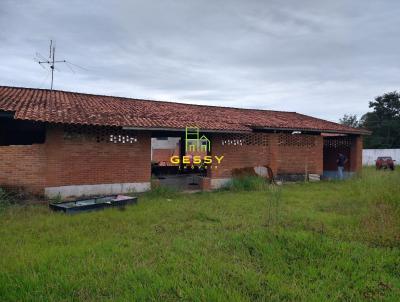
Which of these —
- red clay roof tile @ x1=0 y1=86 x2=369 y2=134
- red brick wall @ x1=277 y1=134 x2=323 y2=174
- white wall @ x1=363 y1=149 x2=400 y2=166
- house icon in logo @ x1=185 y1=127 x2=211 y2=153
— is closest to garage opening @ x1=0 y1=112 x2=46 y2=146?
red clay roof tile @ x1=0 y1=86 x2=369 y2=134

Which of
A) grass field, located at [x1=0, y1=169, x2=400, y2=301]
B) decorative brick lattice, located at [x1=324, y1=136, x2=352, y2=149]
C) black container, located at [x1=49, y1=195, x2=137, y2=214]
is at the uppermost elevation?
decorative brick lattice, located at [x1=324, y1=136, x2=352, y2=149]

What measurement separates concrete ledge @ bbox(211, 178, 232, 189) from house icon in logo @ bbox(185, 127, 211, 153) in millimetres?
1288

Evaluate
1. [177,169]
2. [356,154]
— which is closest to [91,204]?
[177,169]

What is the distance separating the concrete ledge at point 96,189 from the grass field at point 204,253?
4.66 feet

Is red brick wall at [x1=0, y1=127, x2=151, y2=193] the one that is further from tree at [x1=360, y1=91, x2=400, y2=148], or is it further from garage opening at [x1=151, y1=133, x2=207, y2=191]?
tree at [x1=360, y1=91, x2=400, y2=148]

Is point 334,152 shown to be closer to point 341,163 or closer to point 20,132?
point 341,163

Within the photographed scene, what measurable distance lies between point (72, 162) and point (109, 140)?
142 centimetres

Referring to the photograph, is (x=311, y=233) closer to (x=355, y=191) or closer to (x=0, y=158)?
(x=355, y=191)

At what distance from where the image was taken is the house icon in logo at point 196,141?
41.2ft

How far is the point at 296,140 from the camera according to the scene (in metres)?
16.1

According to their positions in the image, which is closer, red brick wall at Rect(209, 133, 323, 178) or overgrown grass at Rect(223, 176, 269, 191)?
overgrown grass at Rect(223, 176, 269, 191)

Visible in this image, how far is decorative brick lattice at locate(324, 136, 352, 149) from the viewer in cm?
1895

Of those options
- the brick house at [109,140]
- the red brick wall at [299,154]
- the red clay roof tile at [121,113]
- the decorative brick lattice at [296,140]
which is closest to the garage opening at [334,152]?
the red clay roof tile at [121,113]

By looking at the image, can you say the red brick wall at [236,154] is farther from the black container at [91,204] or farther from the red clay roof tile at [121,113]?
the black container at [91,204]
